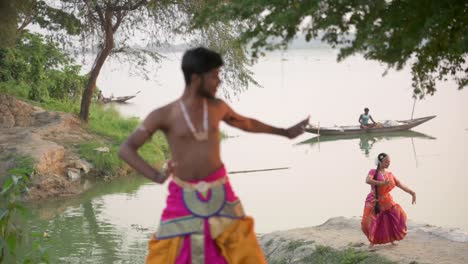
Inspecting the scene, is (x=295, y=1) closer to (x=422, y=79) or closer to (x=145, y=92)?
(x=422, y=79)

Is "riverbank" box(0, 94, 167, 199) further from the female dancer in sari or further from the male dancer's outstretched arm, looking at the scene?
the male dancer's outstretched arm

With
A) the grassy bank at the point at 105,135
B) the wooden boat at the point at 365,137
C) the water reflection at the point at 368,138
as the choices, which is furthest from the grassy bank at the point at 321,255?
the wooden boat at the point at 365,137

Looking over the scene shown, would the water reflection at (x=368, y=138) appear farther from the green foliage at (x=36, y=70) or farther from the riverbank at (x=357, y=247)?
the riverbank at (x=357, y=247)

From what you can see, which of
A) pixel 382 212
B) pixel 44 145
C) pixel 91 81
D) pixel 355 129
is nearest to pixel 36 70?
pixel 91 81

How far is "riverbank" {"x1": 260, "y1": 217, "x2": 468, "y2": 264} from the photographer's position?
9578mm

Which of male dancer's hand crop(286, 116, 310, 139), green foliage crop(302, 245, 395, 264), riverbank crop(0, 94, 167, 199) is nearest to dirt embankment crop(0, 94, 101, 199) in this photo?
riverbank crop(0, 94, 167, 199)

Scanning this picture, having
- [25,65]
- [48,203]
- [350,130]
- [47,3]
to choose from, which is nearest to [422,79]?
[48,203]

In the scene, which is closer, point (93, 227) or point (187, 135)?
point (187, 135)

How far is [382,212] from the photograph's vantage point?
10883mm

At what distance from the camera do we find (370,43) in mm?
5988

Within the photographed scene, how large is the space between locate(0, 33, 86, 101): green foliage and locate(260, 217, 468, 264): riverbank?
15.5 meters

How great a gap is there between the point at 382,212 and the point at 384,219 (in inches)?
4.8

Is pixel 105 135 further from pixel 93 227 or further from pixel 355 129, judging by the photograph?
pixel 355 129

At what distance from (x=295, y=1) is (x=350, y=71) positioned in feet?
218
